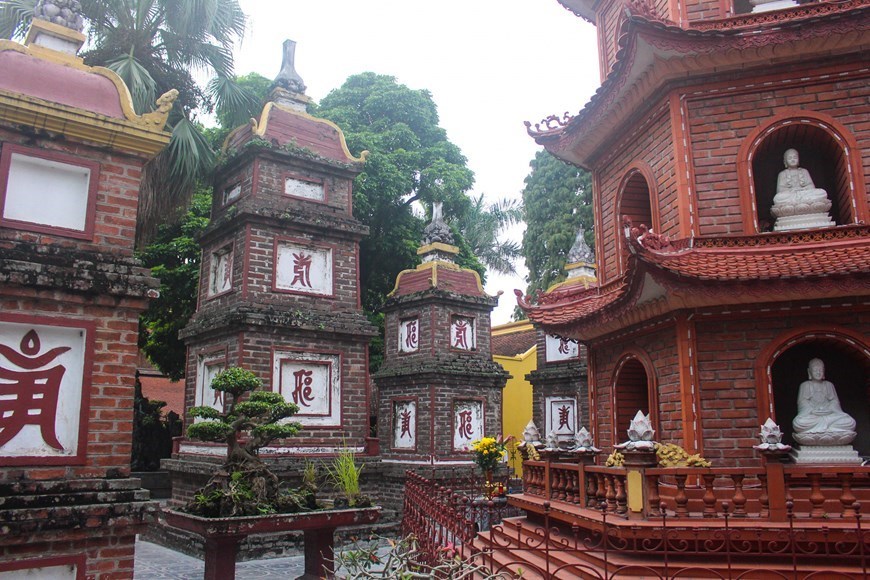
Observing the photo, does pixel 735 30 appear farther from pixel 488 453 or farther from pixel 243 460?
pixel 488 453

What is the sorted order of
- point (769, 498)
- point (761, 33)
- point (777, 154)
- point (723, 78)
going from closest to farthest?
1. point (769, 498)
2. point (761, 33)
3. point (723, 78)
4. point (777, 154)

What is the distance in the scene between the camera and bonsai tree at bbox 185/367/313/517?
27.4ft

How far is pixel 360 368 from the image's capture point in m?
14.6

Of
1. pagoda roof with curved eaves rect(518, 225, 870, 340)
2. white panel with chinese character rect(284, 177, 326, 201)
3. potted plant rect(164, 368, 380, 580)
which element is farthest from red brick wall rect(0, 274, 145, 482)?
white panel with chinese character rect(284, 177, 326, 201)

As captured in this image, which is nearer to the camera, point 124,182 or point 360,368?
point 124,182

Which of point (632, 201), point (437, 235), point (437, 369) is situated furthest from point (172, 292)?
point (632, 201)

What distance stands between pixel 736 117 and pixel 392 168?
15809 millimetres

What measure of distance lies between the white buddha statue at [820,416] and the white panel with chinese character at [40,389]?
8106mm

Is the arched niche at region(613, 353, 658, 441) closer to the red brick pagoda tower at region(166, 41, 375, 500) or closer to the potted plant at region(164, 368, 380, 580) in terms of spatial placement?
the potted plant at region(164, 368, 380, 580)

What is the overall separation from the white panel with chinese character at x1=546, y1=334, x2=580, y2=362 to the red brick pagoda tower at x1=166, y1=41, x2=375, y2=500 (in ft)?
24.4

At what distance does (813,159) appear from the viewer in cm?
1031

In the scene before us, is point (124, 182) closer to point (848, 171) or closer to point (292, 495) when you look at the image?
point (292, 495)

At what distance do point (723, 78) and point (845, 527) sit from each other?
5.99 m

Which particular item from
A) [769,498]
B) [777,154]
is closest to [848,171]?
[777,154]
